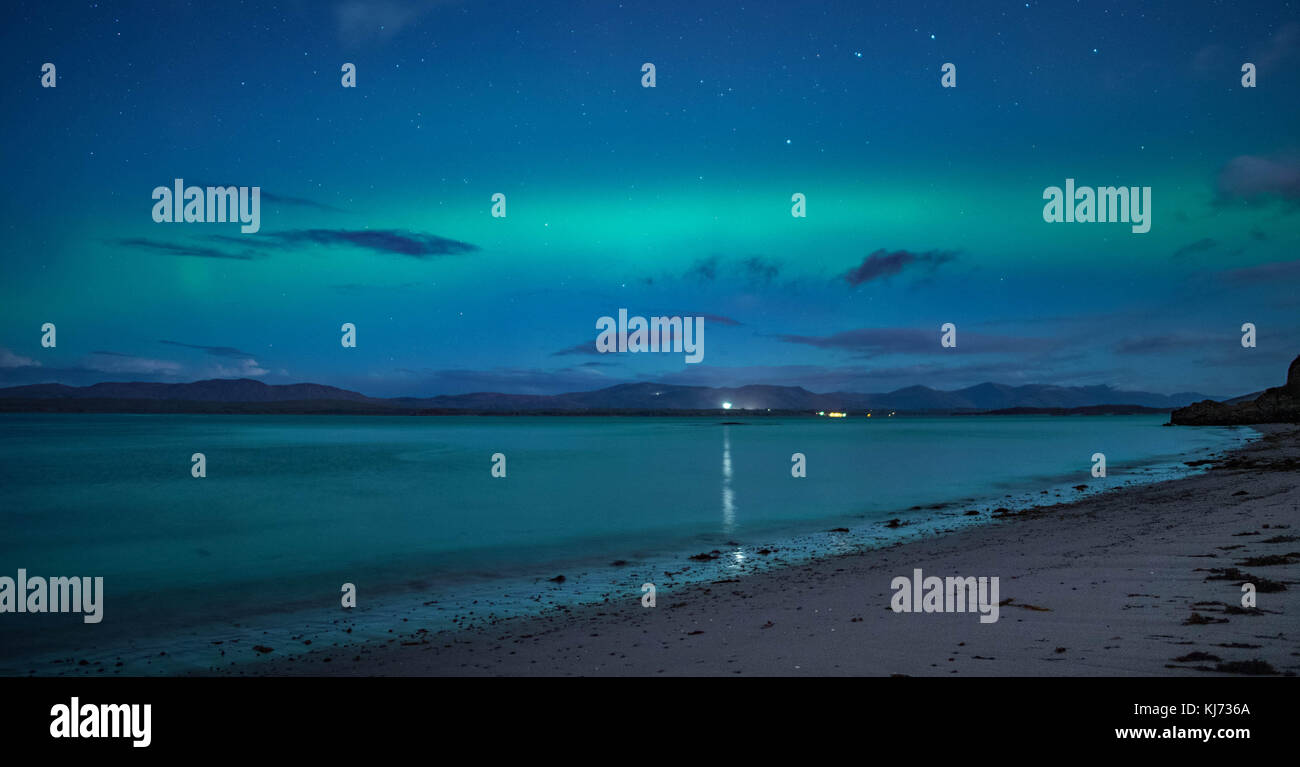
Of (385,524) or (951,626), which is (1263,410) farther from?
(951,626)

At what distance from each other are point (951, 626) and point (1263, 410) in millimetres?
125445

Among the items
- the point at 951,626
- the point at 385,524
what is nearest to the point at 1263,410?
the point at 385,524

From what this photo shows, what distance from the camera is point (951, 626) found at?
7121mm

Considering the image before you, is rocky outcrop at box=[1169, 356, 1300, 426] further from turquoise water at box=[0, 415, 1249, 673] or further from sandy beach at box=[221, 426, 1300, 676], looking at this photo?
sandy beach at box=[221, 426, 1300, 676]

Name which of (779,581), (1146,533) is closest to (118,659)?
(779,581)

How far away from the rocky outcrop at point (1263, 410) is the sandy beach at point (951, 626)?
107 metres

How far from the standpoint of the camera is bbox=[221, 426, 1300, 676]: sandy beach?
19.2ft

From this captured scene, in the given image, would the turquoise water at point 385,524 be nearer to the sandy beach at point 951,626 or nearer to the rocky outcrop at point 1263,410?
the sandy beach at point 951,626

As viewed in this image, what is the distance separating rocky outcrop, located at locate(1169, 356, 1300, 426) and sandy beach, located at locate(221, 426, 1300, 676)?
107248 mm

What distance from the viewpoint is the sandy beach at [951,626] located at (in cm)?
586

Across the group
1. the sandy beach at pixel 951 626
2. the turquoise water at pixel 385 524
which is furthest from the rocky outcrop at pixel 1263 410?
the sandy beach at pixel 951 626
